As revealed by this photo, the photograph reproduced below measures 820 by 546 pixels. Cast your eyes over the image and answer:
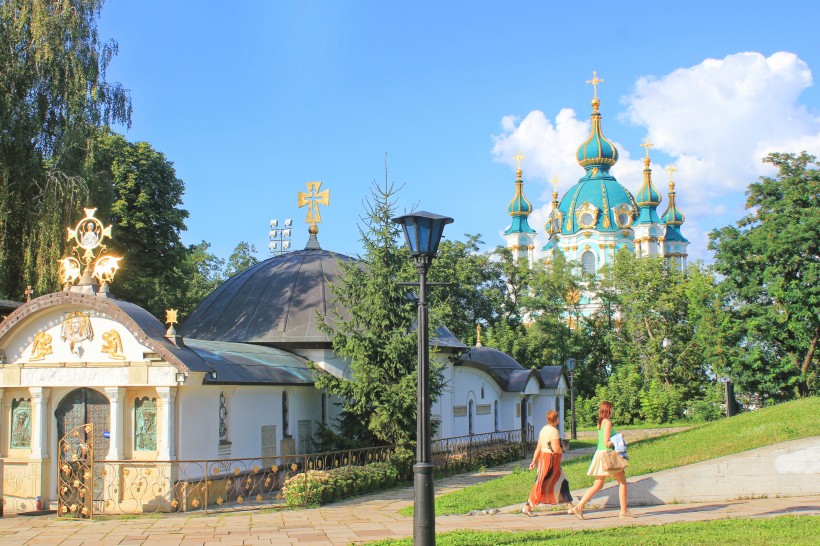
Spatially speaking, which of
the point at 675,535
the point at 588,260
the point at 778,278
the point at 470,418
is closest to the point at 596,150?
the point at 588,260

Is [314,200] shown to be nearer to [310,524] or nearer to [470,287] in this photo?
[310,524]

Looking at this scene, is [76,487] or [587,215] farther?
[587,215]

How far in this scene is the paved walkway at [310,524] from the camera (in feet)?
38.8

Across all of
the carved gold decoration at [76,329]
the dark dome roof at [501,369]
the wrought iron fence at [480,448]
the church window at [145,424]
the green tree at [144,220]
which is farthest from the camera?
the green tree at [144,220]

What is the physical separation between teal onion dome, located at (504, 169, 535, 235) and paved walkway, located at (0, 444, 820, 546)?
70.5m

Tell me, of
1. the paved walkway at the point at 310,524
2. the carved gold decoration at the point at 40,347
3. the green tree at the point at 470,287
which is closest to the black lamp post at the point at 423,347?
the paved walkway at the point at 310,524

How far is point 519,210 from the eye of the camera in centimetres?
8362

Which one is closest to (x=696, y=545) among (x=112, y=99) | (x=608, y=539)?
(x=608, y=539)

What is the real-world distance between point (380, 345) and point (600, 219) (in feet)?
201

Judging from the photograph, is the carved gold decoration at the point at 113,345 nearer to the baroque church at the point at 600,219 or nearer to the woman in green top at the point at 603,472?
the woman in green top at the point at 603,472

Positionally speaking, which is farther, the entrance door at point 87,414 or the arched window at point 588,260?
the arched window at point 588,260

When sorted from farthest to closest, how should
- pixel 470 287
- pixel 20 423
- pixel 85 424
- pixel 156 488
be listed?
pixel 470 287 < pixel 20 423 < pixel 85 424 < pixel 156 488

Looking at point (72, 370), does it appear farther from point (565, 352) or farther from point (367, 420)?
point (565, 352)

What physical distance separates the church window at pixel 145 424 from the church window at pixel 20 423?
8.74 feet
